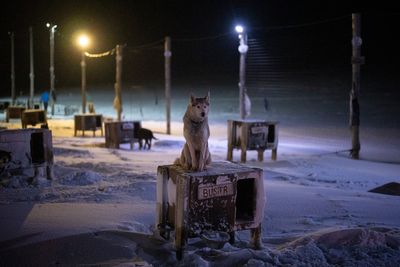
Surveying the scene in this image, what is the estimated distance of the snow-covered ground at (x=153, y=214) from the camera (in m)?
4.92

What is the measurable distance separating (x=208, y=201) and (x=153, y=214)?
6.33 ft

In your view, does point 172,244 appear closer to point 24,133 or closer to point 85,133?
point 24,133

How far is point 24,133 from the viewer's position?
8883mm

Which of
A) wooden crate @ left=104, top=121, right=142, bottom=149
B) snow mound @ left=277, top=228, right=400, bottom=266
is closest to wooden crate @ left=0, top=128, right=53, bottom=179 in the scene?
snow mound @ left=277, top=228, right=400, bottom=266

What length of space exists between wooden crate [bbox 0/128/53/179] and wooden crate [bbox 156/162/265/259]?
4.37 m

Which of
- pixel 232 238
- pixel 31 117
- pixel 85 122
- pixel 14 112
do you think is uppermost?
pixel 14 112

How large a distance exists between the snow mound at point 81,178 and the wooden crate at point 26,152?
15.2 inches

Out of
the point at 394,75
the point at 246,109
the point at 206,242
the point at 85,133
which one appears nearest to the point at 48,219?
the point at 206,242

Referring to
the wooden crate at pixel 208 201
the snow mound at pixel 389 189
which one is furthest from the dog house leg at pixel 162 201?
the snow mound at pixel 389 189

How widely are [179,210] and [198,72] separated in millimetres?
41733

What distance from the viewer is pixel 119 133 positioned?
15.5m

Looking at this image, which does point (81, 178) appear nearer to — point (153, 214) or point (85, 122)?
point (153, 214)

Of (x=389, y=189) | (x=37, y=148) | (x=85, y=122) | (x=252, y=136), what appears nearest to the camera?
(x=389, y=189)

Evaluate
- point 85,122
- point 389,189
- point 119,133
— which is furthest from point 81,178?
point 85,122
